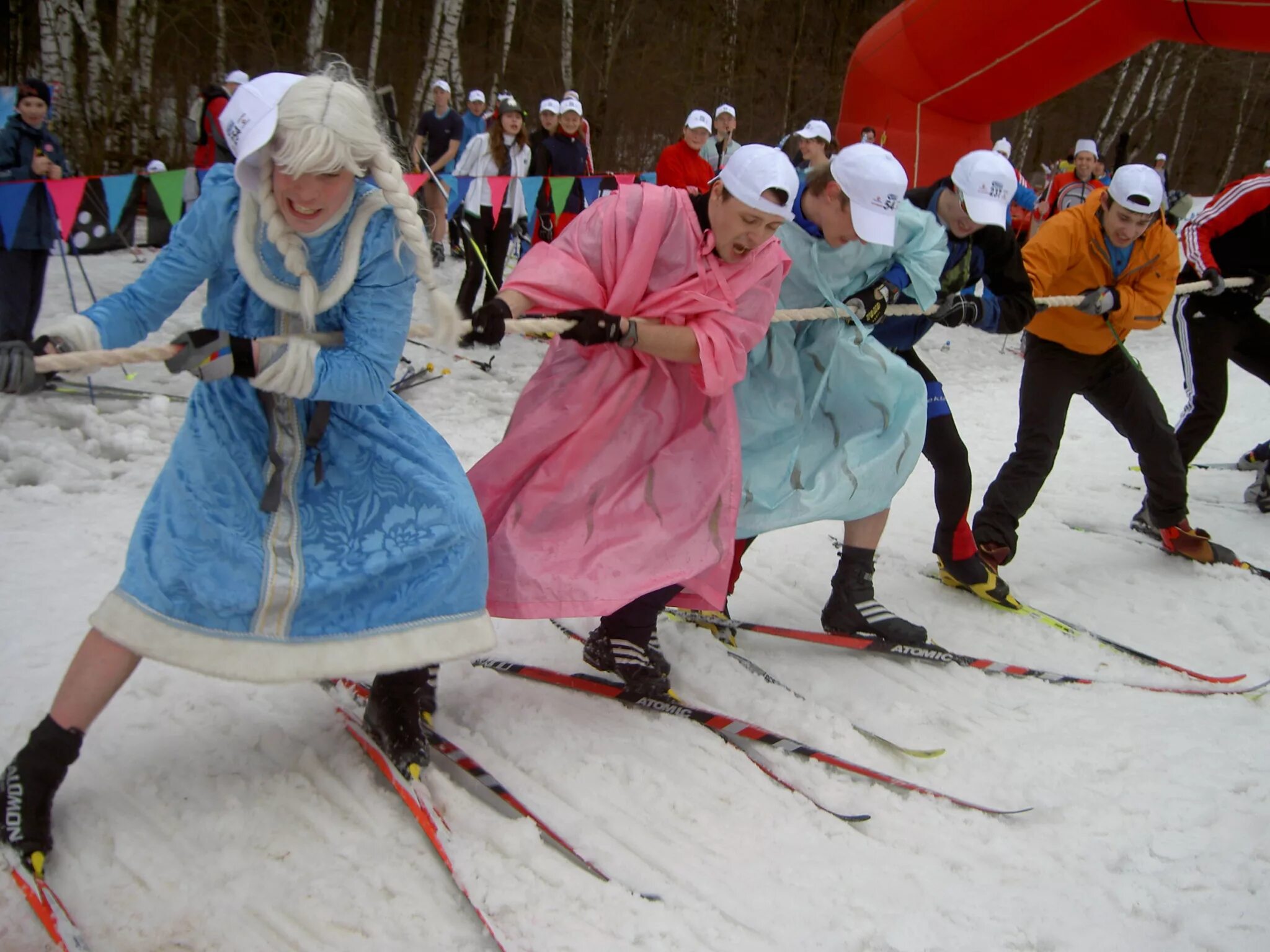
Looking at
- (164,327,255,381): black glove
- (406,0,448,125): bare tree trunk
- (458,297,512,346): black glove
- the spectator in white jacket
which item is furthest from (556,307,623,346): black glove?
(406,0,448,125): bare tree trunk

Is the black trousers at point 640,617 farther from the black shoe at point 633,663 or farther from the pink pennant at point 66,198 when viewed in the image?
the pink pennant at point 66,198

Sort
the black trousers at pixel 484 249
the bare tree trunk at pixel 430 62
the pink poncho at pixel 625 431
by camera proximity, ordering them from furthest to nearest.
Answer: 1. the bare tree trunk at pixel 430 62
2. the black trousers at pixel 484 249
3. the pink poncho at pixel 625 431

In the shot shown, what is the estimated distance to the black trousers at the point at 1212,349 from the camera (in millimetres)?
4922

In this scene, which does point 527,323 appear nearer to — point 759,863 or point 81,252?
point 759,863

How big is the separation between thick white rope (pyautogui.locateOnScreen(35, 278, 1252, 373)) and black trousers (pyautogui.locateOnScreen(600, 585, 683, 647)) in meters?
0.84

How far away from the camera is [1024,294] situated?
369 centimetres

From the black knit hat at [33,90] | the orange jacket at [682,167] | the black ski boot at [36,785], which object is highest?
the orange jacket at [682,167]

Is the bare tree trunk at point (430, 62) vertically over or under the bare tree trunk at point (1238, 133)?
under

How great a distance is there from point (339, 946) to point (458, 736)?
0.78 metres

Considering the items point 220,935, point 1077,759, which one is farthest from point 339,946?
point 1077,759

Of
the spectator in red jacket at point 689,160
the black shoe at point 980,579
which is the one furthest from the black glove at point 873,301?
the spectator in red jacket at point 689,160

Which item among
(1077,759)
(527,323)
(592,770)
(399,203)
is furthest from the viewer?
(1077,759)

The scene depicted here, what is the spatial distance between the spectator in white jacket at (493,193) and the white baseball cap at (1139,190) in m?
4.28

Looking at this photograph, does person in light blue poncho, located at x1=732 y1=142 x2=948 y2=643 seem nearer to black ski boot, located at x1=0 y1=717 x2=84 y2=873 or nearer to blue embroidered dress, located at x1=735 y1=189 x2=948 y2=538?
blue embroidered dress, located at x1=735 y1=189 x2=948 y2=538
